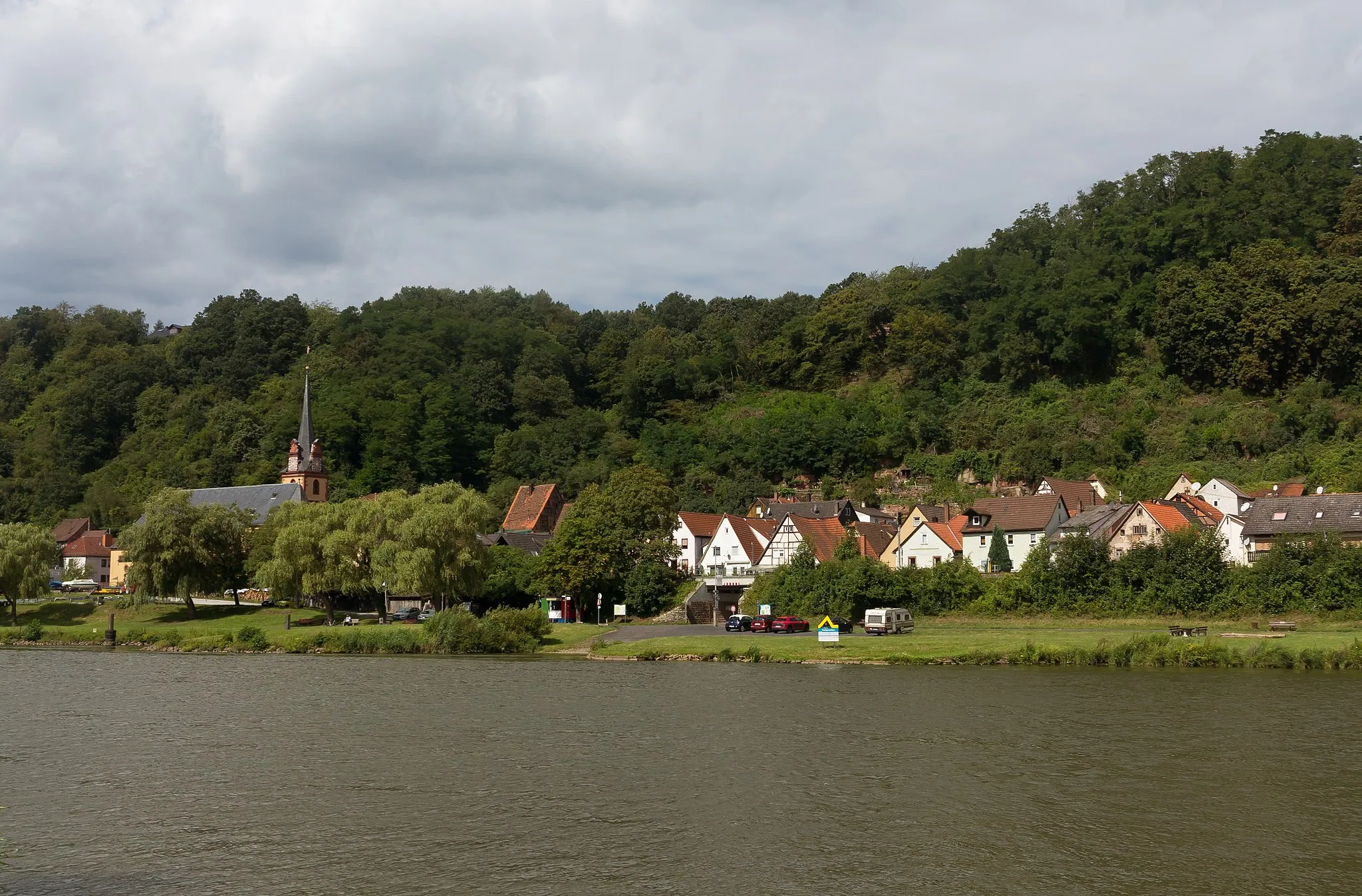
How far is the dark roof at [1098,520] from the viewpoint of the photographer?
65188 mm

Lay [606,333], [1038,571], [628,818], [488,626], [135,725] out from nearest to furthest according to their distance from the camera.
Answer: [628,818], [135,725], [488,626], [1038,571], [606,333]

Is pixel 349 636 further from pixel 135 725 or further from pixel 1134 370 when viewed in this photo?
pixel 1134 370

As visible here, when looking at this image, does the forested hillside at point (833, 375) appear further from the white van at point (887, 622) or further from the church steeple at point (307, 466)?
the white van at point (887, 622)

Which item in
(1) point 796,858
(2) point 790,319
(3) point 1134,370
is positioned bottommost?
(1) point 796,858

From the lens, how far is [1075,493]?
81062 millimetres

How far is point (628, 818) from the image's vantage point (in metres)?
20.6

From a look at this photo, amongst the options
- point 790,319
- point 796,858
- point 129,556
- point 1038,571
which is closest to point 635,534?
point 1038,571

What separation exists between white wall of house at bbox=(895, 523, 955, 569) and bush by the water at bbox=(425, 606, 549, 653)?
3075 cm

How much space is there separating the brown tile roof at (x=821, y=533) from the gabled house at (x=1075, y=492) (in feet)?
47.9

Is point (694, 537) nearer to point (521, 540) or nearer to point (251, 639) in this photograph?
point (521, 540)

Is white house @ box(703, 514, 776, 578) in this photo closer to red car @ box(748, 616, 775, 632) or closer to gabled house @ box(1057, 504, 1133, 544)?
red car @ box(748, 616, 775, 632)

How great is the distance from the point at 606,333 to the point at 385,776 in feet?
406

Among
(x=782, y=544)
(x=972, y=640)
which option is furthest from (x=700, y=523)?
(x=972, y=640)

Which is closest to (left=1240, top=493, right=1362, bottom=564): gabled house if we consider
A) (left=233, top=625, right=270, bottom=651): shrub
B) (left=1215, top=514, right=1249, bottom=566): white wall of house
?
(left=1215, top=514, right=1249, bottom=566): white wall of house
